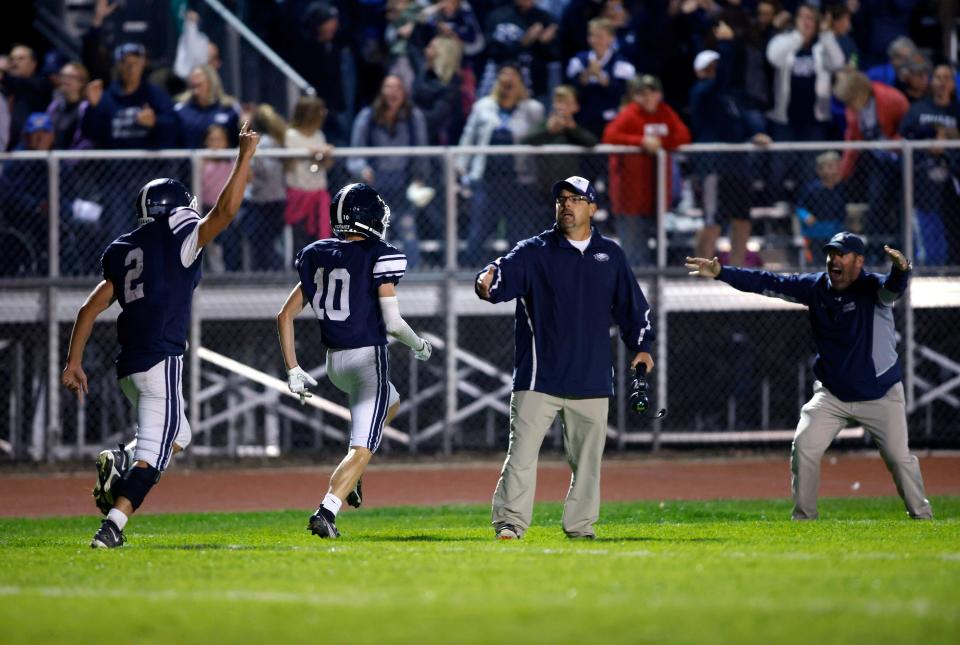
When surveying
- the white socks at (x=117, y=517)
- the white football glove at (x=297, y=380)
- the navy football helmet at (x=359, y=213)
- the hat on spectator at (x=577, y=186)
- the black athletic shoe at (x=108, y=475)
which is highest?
the hat on spectator at (x=577, y=186)

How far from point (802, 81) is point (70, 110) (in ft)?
25.4

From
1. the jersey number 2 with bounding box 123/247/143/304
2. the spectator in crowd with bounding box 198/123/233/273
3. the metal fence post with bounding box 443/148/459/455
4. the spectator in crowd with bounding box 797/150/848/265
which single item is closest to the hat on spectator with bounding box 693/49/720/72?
the spectator in crowd with bounding box 797/150/848/265

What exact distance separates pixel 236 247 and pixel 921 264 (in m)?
6.92

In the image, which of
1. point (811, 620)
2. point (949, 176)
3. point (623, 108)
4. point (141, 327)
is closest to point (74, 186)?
point (623, 108)

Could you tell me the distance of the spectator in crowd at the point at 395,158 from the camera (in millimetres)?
16438

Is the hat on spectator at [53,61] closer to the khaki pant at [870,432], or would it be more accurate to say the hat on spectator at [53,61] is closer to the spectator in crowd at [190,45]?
the spectator in crowd at [190,45]

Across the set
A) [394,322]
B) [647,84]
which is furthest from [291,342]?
[647,84]

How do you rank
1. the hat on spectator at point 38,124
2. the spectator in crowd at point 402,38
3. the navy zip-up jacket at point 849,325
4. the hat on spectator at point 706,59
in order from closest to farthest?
the navy zip-up jacket at point 849,325 → the hat on spectator at point 38,124 → the hat on spectator at point 706,59 → the spectator in crowd at point 402,38

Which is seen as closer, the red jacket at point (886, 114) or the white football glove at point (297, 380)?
the white football glove at point (297, 380)

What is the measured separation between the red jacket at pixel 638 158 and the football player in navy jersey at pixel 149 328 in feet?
25.4

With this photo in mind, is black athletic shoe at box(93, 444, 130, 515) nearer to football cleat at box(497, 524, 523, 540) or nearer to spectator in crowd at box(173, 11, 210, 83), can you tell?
football cleat at box(497, 524, 523, 540)

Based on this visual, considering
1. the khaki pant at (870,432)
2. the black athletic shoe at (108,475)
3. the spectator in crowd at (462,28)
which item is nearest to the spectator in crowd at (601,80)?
the spectator in crowd at (462,28)

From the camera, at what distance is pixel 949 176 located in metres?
16.8

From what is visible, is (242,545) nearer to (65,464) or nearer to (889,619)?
(889,619)
